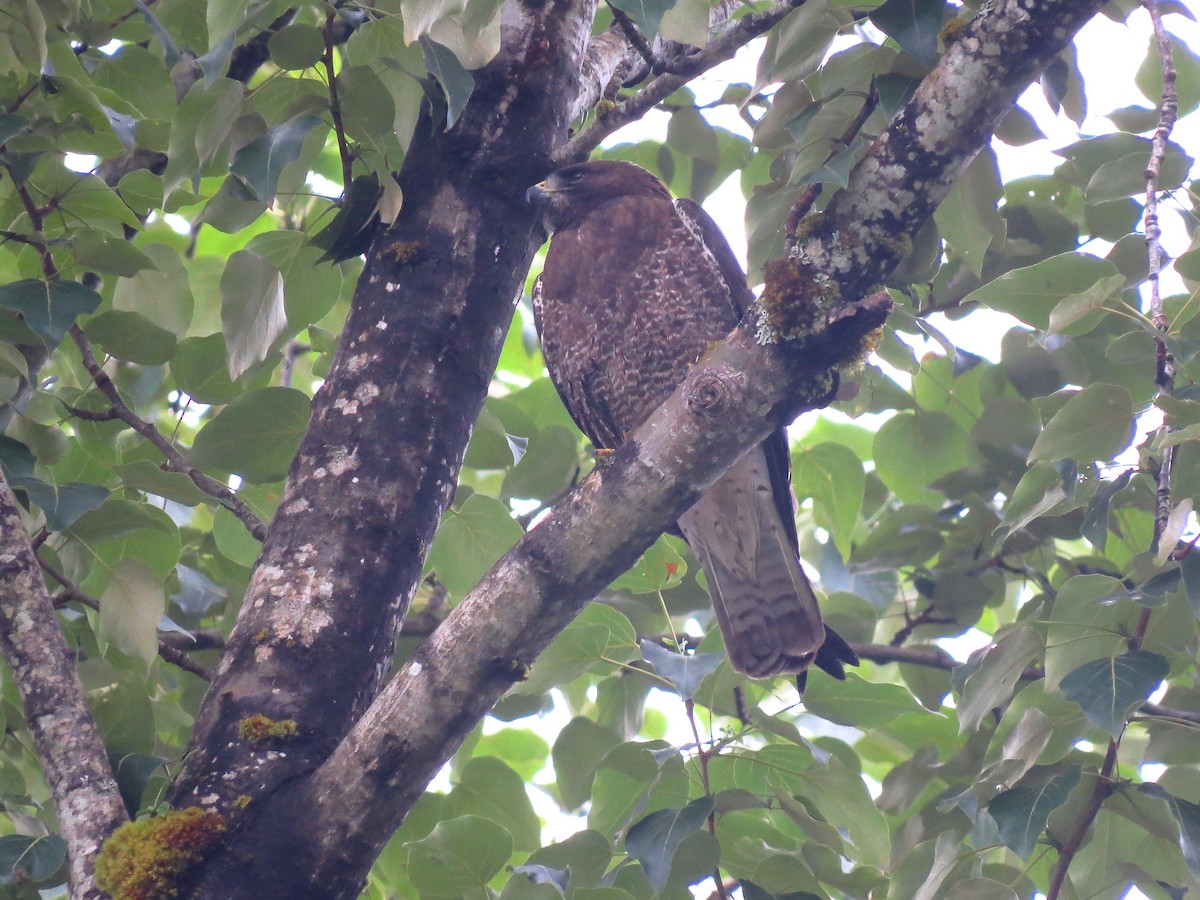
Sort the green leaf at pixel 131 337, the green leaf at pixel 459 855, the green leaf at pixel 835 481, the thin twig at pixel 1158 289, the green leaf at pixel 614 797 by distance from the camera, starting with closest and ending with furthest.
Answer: the thin twig at pixel 1158 289 → the green leaf at pixel 459 855 → the green leaf at pixel 131 337 → the green leaf at pixel 614 797 → the green leaf at pixel 835 481

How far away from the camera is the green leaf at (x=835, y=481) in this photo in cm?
311

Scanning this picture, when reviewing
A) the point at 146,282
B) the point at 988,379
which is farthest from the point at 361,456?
the point at 988,379

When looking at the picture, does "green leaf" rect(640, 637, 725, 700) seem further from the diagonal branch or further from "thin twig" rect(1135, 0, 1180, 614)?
"thin twig" rect(1135, 0, 1180, 614)

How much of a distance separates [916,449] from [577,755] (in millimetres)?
1392

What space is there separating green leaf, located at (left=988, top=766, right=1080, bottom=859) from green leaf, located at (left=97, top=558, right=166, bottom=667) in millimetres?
1462

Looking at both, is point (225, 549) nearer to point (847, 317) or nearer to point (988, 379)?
point (847, 317)

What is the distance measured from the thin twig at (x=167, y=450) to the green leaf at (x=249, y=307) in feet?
0.70

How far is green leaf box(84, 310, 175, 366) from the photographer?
2.15 m

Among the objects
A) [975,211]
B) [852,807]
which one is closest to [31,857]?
[852,807]

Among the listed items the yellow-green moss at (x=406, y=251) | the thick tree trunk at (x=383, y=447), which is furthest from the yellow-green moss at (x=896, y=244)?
the yellow-green moss at (x=406, y=251)

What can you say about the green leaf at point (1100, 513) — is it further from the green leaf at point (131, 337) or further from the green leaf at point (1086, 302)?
the green leaf at point (131, 337)

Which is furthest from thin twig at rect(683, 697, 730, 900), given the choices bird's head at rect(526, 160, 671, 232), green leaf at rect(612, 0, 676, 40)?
bird's head at rect(526, 160, 671, 232)

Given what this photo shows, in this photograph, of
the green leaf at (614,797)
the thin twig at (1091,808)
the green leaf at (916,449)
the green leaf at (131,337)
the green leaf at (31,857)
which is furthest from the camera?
the green leaf at (916,449)

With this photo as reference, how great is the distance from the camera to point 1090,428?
184 centimetres
